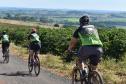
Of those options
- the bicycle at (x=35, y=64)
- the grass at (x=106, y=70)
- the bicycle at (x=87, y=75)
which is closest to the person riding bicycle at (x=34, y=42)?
the bicycle at (x=35, y=64)

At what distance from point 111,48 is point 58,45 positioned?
402 inches

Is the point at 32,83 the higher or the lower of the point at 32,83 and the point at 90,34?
the lower

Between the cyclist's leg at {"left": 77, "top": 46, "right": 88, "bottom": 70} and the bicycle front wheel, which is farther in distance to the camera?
the bicycle front wheel

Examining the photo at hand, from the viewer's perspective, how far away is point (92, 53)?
10008mm

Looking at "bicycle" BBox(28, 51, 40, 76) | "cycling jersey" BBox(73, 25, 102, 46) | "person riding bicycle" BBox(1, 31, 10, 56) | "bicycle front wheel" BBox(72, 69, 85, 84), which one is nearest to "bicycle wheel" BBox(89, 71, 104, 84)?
"cycling jersey" BBox(73, 25, 102, 46)

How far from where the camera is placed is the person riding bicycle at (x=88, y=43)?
10.0 meters

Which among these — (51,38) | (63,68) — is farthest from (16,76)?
(51,38)

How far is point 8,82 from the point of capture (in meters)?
14.9

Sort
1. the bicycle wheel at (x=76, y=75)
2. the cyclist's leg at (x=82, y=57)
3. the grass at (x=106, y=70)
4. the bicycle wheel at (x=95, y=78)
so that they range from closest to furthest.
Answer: the bicycle wheel at (x=95, y=78) < the cyclist's leg at (x=82, y=57) < the bicycle wheel at (x=76, y=75) < the grass at (x=106, y=70)

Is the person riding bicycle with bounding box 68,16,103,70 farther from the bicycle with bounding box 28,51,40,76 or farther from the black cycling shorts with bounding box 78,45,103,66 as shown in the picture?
the bicycle with bounding box 28,51,40,76

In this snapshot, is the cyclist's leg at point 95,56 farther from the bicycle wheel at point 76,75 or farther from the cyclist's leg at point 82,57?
the bicycle wheel at point 76,75

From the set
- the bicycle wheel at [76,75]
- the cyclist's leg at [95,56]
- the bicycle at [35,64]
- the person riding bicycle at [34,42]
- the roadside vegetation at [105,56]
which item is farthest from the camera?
the bicycle at [35,64]

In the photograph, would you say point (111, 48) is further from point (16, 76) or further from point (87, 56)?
point (87, 56)

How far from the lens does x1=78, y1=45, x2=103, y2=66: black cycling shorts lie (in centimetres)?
1000
